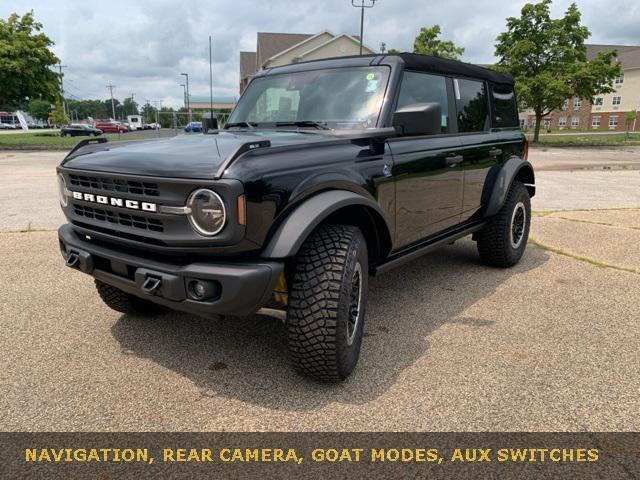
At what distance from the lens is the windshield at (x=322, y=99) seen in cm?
333

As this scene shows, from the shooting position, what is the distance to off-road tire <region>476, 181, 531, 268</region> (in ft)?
15.6

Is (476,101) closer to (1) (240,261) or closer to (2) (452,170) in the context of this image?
(2) (452,170)

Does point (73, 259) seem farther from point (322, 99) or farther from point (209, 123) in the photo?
point (209, 123)

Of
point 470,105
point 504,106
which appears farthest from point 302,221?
point 504,106

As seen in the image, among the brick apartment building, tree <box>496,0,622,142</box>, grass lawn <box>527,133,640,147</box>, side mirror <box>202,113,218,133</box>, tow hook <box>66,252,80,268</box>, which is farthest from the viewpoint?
the brick apartment building

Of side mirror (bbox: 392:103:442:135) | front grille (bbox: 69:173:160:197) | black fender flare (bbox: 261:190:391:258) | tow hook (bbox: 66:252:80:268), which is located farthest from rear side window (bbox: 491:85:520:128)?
tow hook (bbox: 66:252:80:268)

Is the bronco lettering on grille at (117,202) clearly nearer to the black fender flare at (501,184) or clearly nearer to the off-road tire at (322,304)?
the off-road tire at (322,304)

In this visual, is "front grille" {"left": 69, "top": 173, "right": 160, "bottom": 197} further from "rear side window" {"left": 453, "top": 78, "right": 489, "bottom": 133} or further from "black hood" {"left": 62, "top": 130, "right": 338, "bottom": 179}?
"rear side window" {"left": 453, "top": 78, "right": 489, "bottom": 133}

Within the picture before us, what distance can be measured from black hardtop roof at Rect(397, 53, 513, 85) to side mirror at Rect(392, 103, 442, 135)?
25.6 inches

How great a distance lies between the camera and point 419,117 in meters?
2.96

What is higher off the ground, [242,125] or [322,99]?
[322,99]

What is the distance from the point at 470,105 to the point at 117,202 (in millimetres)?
A: 3055

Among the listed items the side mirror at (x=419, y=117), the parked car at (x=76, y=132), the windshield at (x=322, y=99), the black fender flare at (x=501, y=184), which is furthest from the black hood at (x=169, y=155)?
the parked car at (x=76, y=132)

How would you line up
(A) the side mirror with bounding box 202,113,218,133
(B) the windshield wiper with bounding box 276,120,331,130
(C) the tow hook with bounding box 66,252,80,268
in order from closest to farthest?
A: (C) the tow hook with bounding box 66,252,80,268, (B) the windshield wiper with bounding box 276,120,331,130, (A) the side mirror with bounding box 202,113,218,133
